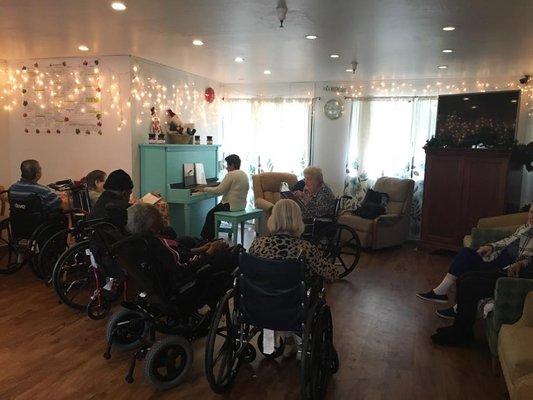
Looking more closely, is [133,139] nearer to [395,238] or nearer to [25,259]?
[25,259]

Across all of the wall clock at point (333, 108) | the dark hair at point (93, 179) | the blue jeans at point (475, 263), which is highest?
the wall clock at point (333, 108)

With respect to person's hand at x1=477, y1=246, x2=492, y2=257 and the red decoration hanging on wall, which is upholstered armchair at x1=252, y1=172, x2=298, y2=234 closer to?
the red decoration hanging on wall

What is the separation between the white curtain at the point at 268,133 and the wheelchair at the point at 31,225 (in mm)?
3563

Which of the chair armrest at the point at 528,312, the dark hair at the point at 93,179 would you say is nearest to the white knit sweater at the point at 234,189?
the dark hair at the point at 93,179

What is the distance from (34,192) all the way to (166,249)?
7.32ft

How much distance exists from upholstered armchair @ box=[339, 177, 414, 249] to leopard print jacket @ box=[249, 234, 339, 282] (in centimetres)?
327

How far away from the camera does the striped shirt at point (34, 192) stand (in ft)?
13.5

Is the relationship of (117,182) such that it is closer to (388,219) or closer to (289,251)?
(289,251)

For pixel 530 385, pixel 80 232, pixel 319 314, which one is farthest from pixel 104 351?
pixel 530 385

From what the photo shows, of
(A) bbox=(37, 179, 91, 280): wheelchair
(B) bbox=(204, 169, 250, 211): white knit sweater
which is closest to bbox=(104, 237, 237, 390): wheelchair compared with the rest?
(A) bbox=(37, 179, 91, 280): wheelchair

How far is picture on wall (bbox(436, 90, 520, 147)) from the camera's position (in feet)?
18.1

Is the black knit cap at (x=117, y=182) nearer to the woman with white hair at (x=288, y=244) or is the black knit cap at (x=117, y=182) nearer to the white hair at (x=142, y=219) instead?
the white hair at (x=142, y=219)

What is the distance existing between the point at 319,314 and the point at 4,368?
6.37 feet

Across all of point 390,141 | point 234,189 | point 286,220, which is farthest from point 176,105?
point 286,220
